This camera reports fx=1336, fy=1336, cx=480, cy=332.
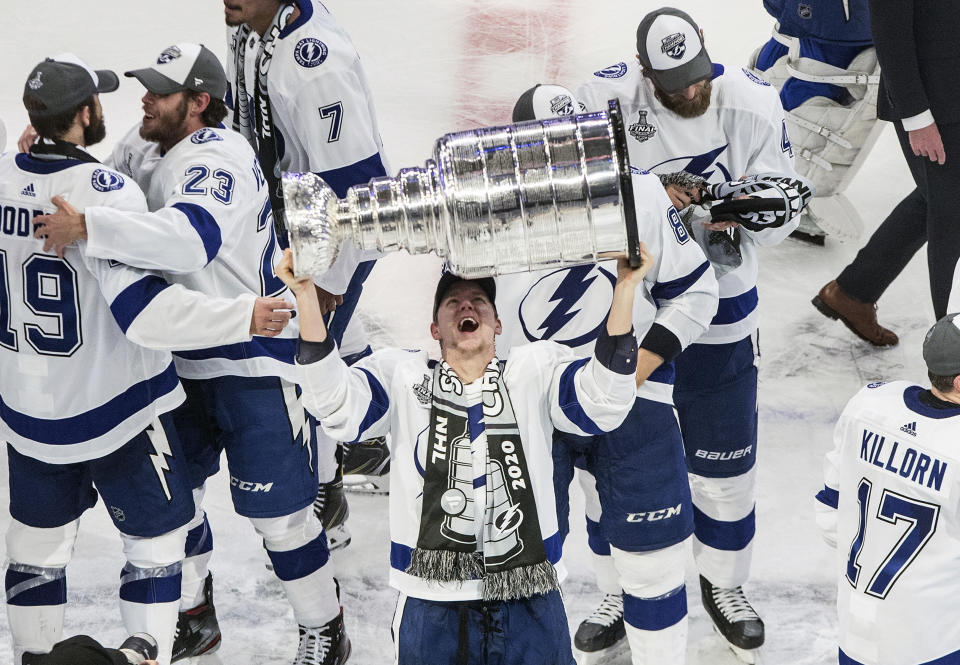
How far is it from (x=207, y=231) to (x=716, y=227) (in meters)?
1.21

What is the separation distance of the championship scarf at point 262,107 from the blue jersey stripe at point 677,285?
3.84 ft

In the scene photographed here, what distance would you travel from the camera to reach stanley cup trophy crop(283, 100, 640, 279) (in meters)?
2.13

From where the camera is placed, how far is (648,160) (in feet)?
11.2

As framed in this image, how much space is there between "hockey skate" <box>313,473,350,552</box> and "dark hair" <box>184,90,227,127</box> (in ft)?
3.96

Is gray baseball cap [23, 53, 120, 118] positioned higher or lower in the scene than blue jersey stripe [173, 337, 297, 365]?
higher

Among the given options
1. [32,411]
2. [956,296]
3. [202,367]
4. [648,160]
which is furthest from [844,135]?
[32,411]

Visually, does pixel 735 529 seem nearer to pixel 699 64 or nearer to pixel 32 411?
pixel 699 64

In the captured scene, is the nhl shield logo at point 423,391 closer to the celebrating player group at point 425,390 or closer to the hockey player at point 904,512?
the celebrating player group at point 425,390

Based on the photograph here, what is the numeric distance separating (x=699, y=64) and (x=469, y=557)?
1432 millimetres

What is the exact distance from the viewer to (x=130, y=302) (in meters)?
2.90

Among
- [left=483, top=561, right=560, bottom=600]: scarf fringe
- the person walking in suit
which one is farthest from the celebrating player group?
the person walking in suit

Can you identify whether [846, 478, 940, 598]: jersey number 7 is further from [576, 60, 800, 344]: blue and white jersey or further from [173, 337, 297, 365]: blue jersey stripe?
[173, 337, 297, 365]: blue jersey stripe

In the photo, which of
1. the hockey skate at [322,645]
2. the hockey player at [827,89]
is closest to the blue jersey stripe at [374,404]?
the hockey skate at [322,645]

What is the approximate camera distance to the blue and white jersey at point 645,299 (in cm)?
295
